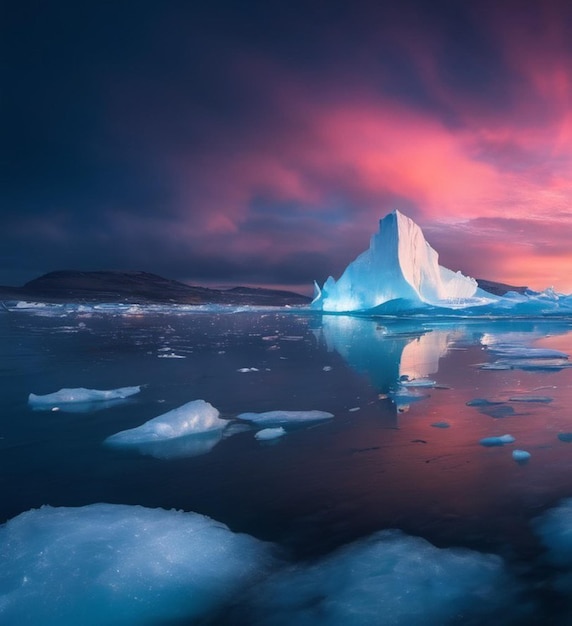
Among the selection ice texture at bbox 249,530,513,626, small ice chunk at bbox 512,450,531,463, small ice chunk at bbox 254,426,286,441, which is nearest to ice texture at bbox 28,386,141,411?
small ice chunk at bbox 254,426,286,441

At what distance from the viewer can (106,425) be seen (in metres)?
5.39

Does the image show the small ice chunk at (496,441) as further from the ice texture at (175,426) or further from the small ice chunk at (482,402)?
the ice texture at (175,426)

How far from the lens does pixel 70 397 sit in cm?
654

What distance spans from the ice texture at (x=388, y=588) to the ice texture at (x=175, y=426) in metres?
2.70

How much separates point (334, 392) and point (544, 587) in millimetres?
4910

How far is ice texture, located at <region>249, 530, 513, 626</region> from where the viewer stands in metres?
2.12

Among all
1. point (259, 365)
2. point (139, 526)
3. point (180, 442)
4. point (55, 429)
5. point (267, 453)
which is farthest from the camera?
point (259, 365)

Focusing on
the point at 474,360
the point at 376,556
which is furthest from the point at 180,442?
the point at 474,360

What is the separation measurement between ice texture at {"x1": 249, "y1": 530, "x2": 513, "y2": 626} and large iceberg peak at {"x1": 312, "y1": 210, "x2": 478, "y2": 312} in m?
32.3

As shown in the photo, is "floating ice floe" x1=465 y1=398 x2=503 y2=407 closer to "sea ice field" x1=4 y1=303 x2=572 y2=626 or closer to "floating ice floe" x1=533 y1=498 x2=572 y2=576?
"sea ice field" x1=4 y1=303 x2=572 y2=626

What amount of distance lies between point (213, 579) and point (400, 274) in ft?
109

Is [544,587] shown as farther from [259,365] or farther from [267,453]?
[259,365]

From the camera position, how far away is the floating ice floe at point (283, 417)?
5.42 metres

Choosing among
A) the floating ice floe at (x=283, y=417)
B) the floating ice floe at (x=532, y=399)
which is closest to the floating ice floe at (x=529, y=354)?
the floating ice floe at (x=532, y=399)
